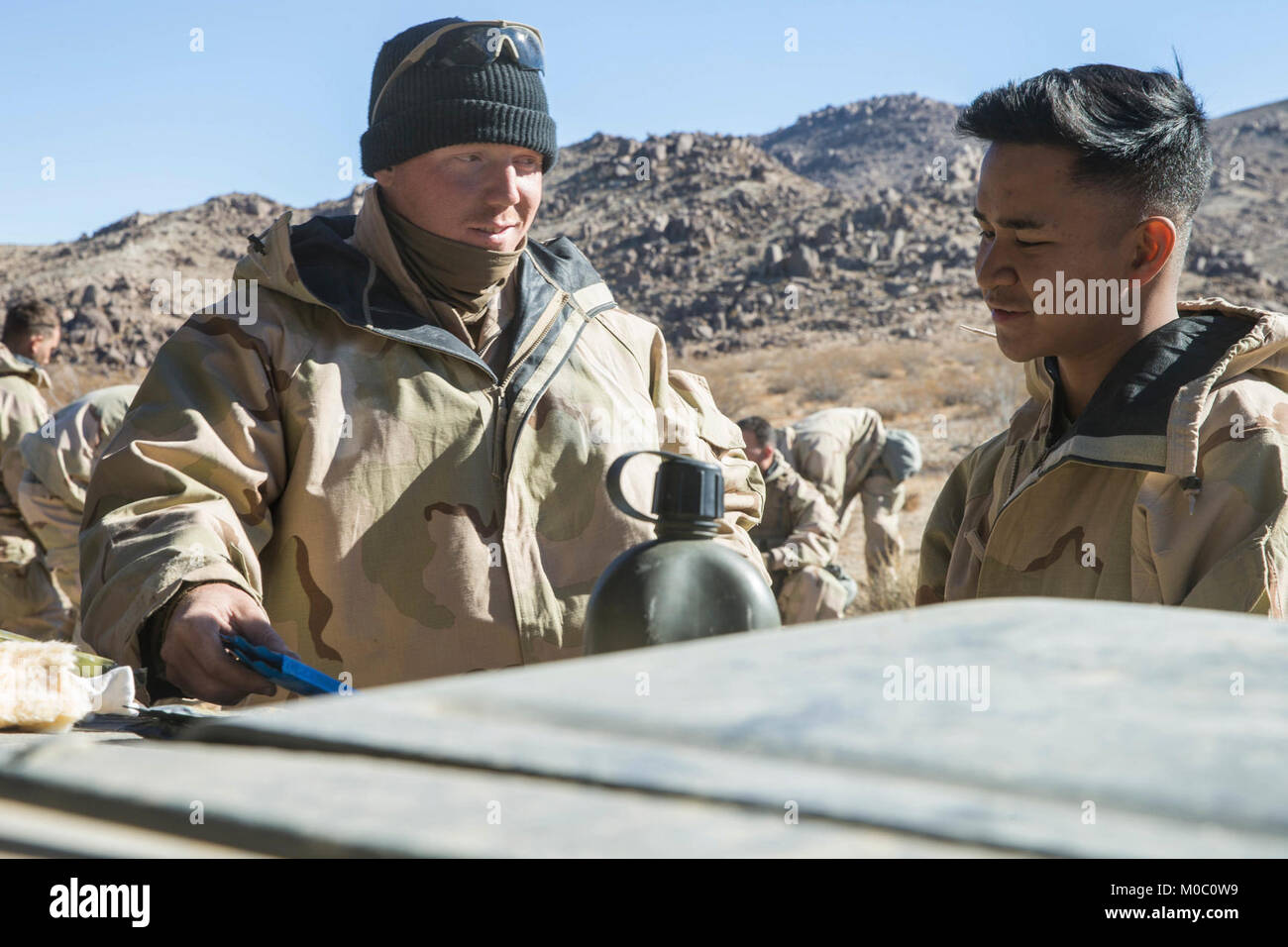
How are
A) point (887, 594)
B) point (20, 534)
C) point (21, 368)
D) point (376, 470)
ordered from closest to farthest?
point (376, 470) → point (20, 534) → point (21, 368) → point (887, 594)

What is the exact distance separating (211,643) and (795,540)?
6.44 metres

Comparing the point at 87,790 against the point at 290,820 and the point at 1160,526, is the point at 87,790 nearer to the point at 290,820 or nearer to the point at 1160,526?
the point at 290,820

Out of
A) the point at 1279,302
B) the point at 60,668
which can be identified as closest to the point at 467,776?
the point at 60,668

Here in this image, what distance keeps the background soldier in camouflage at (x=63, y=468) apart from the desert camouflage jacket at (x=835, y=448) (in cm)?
477

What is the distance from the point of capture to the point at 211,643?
187 centimetres

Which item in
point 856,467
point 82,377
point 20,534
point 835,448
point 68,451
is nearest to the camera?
point 68,451

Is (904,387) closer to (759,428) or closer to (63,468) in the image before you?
(759,428)

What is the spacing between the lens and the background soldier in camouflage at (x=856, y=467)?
9586 mm

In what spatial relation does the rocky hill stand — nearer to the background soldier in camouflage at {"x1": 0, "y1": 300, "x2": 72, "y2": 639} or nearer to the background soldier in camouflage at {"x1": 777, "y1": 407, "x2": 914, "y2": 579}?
the background soldier in camouflage at {"x1": 777, "y1": 407, "x2": 914, "y2": 579}

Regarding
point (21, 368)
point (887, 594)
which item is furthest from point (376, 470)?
point (887, 594)

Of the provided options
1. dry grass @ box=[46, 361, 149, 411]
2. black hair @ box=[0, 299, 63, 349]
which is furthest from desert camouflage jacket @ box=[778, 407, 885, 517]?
dry grass @ box=[46, 361, 149, 411]

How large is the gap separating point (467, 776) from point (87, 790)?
0.21 metres

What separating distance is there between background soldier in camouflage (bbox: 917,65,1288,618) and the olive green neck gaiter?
3.06ft
